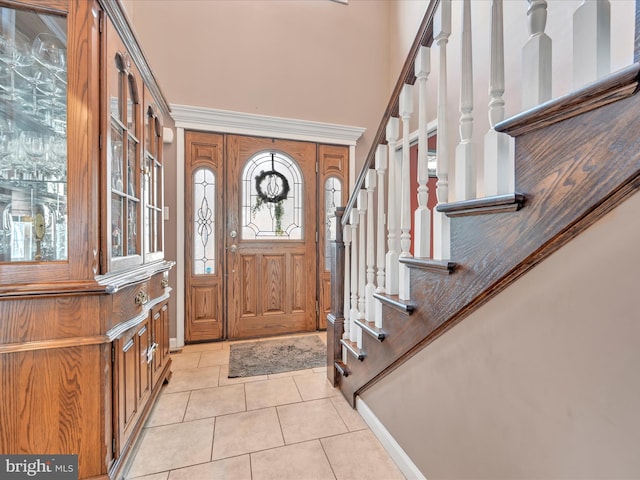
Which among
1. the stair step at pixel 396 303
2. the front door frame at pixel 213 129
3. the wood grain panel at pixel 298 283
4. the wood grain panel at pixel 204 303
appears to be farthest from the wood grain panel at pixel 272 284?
the stair step at pixel 396 303

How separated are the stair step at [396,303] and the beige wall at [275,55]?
8.27ft

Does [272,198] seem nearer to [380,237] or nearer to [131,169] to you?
[131,169]

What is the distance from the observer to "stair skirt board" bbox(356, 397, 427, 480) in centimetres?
126

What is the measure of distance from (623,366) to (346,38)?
156 inches

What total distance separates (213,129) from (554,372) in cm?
313

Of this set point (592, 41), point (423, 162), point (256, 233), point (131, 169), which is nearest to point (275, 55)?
point (256, 233)

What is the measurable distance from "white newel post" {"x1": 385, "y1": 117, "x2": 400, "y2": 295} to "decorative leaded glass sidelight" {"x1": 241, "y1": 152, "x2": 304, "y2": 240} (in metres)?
1.91

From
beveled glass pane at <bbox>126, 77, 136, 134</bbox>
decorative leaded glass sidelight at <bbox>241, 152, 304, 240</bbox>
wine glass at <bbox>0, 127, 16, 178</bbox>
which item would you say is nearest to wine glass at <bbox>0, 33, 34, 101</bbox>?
wine glass at <bbox>0, 127, 16, 178</bbox>

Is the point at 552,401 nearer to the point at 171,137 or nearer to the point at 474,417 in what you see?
the point at 474,417

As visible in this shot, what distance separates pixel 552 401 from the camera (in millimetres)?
722

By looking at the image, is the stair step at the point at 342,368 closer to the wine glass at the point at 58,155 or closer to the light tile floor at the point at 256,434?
the light tile floor at the point at 256,434

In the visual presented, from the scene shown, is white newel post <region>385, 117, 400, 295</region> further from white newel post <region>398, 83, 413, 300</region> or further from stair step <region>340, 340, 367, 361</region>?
stair step <region>340, 340, 367, 361</region>

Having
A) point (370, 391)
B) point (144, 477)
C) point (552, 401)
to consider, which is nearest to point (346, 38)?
point (370, 391)

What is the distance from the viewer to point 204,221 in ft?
9.84
